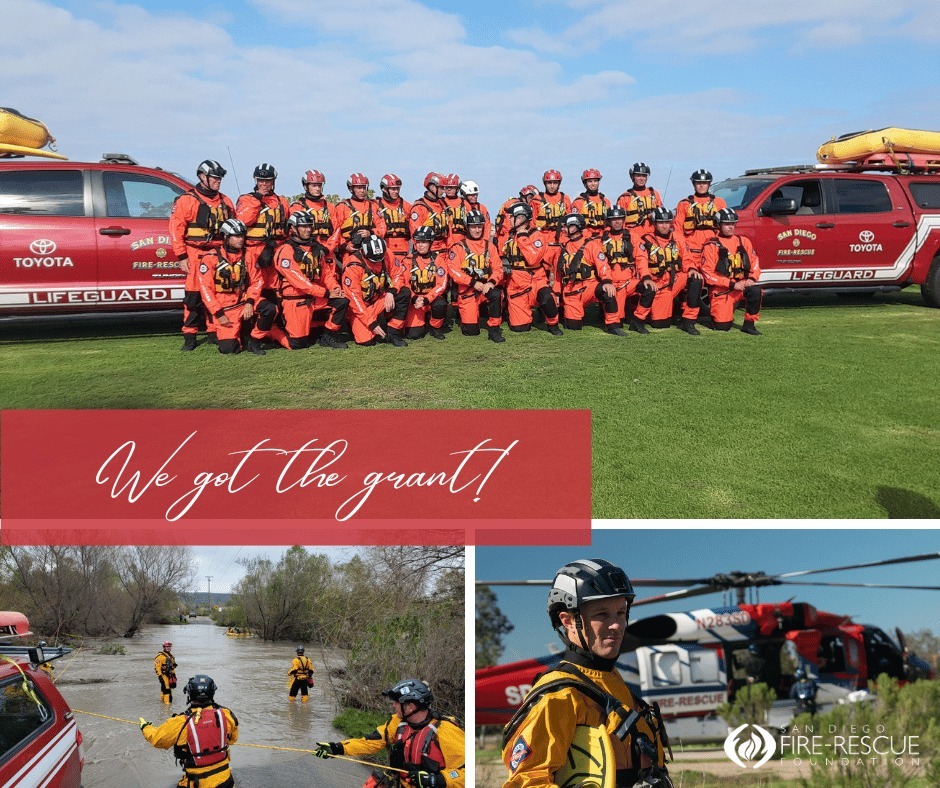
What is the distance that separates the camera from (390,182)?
30.8 ft

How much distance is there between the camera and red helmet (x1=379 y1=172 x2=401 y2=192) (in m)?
9.36

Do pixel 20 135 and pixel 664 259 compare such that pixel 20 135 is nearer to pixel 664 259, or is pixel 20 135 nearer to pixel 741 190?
pixel 664 259

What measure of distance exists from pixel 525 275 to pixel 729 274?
6.95 ft

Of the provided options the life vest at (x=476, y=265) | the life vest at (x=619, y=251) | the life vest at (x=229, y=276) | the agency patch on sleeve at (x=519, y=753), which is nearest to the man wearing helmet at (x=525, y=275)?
the life vest at (x=476, y=265)

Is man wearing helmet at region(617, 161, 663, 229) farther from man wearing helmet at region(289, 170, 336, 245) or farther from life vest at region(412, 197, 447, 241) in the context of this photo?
man wearing helmet at region(289, 170, 336, 245)

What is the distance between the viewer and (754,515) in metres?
4.49

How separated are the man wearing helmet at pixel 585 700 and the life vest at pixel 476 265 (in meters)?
6.53

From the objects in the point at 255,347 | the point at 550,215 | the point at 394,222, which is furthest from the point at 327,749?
A: the point at 550,215

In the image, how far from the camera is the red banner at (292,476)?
11.2ft

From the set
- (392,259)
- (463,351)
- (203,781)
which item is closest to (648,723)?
(203,781)

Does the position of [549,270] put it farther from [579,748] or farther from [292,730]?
[579,748]

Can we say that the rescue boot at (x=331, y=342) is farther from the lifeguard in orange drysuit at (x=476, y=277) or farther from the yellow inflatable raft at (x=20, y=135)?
the yellow inflatable raft at (x=20, y=135)

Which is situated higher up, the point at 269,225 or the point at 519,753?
the point at 269,225

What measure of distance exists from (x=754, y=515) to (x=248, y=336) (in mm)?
5192
